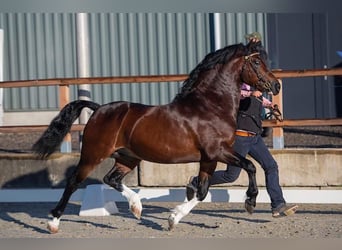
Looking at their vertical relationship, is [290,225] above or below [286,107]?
below

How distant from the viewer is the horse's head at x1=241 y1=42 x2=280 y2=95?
656 centimetres

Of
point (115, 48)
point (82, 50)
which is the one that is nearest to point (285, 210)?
point (82, 50)

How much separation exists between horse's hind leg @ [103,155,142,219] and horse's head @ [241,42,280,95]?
1.38 meters

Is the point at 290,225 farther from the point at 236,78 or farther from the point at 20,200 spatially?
the point at 20,200

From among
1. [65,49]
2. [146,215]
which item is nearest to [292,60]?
[65,49]

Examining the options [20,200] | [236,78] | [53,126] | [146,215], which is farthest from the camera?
[20,200]

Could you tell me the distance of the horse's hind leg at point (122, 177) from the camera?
6867mm

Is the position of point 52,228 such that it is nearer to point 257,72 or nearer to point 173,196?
point 173,196

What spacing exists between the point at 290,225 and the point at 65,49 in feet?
26.9

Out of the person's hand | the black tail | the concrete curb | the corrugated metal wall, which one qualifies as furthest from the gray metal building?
the person's hand

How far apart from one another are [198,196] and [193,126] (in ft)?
2.07

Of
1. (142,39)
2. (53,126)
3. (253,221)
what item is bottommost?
(253,221)

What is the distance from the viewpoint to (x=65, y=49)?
14.3 m
